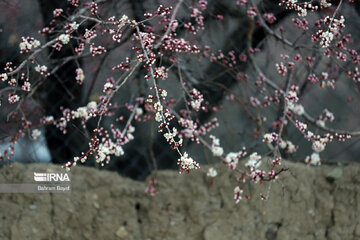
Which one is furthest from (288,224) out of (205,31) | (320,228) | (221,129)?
(205,31)

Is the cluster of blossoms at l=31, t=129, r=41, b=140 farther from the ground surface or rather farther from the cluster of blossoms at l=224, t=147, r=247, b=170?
the cluster of blossoms at l=224, t=147, r=247, b=170

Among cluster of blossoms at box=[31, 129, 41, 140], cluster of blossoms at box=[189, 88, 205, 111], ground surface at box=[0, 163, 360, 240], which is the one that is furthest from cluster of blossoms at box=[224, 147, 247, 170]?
cluster of blossoms at box=[31, 129, 41, 140]

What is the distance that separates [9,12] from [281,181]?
1.68 meters

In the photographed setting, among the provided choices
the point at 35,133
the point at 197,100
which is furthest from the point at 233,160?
the point at 35,133

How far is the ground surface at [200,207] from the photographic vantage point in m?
2.15

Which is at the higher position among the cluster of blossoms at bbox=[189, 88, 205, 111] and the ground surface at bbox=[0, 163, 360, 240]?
the cluster of blossoms at bbox=[189, 88, 205, 111]

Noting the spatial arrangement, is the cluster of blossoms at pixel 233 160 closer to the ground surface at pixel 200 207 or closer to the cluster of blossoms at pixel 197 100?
the ground surface at pixel 200 207

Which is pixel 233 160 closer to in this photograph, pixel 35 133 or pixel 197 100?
pixel 197 100

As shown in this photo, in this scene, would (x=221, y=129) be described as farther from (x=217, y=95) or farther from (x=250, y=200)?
(x=250, y=200)

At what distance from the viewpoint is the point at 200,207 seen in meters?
2.22

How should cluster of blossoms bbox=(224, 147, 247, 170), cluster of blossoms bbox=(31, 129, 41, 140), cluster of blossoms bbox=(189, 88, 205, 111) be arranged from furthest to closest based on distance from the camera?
1. cluster of blossoms bbox=(31, 129, 41, 140)
2. cluster of blossoms bbox=(224, 147, 247, 170)
3. cluster of blossoms bbox=(189, 88, 205, 111)

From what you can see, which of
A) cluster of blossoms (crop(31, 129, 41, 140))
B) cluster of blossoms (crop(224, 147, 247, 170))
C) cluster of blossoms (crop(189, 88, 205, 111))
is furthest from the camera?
cluster of blossoms (crop(31, 129, 41, 140))

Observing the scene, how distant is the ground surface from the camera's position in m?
2.15

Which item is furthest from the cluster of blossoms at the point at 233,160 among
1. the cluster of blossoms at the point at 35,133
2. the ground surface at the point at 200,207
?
the cluster of blossoms at the point at 35,133
